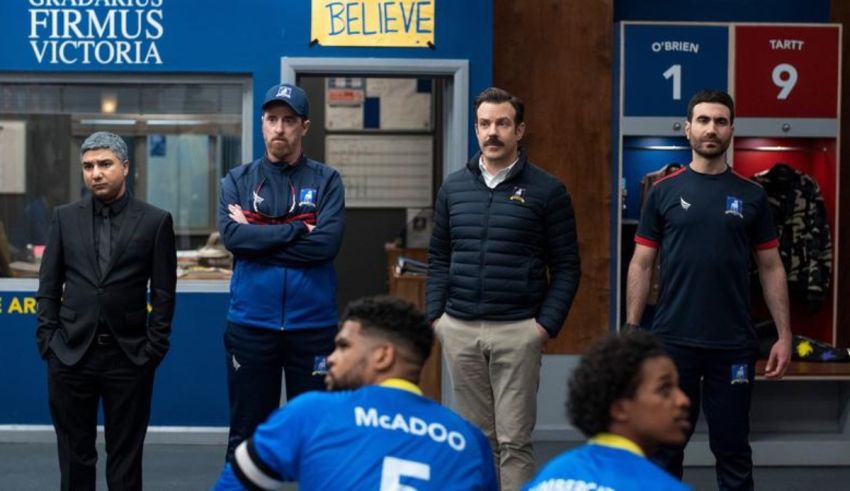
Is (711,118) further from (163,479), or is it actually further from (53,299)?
(163,479)

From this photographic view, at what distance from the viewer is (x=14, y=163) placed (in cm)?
722

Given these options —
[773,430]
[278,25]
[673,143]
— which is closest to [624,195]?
[673,143]

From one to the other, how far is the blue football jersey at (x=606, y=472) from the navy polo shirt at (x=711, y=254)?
2503 millimetres

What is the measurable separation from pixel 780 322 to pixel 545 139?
8.84 feet

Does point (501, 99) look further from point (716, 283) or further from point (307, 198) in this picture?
point (716, 283)

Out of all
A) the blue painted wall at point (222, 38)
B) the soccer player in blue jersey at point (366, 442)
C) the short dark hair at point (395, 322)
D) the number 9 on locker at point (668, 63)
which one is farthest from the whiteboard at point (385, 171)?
the soccer player in blue jersey at point (366, 442)

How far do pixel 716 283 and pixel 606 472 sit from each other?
2.62 metres

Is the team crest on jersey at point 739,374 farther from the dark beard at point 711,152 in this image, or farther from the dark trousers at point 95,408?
the dark trousers at point 95,408

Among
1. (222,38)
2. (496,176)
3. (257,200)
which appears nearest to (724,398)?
(496,176)

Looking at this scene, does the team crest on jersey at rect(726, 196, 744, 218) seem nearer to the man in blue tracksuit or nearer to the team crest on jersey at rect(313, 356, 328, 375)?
the man in blue tracksuit

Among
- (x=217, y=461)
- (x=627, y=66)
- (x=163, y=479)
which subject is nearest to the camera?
(x=163, y=479)

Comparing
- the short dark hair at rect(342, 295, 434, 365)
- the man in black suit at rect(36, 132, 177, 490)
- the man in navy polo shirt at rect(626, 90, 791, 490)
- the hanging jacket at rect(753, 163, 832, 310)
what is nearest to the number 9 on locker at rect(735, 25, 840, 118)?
the hanging jacket at rect(753, 163, 832, 310)

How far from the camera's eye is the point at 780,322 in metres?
4.95

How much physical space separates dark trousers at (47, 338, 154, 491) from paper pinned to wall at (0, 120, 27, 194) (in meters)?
2.60
